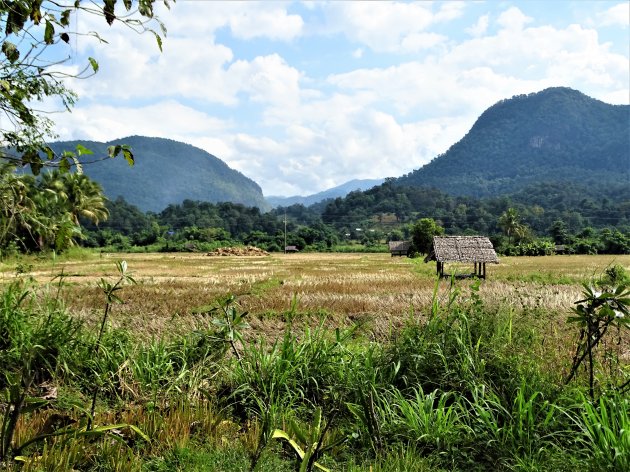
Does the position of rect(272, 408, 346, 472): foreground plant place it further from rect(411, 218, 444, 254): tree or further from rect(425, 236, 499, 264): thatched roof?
rect(411, 218, 444, 254): tree

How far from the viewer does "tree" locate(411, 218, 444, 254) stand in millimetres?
55625

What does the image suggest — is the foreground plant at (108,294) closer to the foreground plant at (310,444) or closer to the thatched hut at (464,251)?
the foreground plant at (310,444)

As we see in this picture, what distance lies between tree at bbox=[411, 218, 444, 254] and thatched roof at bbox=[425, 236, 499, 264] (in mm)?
26977

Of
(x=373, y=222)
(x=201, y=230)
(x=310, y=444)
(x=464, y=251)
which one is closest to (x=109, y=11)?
(x=310, y=444)

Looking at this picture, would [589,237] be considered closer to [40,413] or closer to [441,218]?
[441,218]

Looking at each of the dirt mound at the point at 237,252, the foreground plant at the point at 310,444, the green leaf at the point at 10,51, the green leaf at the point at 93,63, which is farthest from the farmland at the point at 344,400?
the dirt mound at the point at 237,252

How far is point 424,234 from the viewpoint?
56531mm

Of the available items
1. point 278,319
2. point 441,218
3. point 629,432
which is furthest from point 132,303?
point 441,218

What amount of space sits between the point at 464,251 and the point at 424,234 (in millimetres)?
30173

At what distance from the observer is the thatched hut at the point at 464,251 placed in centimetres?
2603

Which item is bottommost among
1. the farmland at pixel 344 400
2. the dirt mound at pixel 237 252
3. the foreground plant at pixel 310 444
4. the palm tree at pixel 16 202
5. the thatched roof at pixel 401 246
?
the dirt mound at pixel 237 252

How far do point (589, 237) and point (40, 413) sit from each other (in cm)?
9099

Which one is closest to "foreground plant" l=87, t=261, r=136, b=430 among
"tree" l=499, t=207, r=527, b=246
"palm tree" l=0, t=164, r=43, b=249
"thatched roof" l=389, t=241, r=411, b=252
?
"palm tree" l=0, t=164, r=43, b=249

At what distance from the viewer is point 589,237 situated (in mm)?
80750
